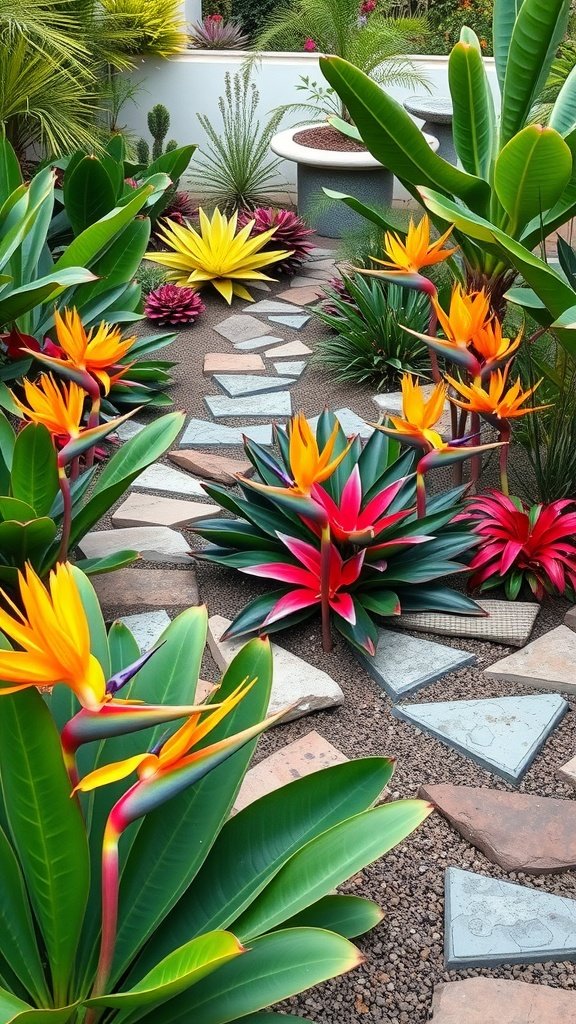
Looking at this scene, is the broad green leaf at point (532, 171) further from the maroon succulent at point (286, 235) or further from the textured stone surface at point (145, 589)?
the maroon succulent at point (286, 235)

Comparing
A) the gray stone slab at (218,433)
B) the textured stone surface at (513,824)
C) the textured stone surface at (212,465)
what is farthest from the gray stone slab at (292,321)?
the textured stone surface at (513,824)

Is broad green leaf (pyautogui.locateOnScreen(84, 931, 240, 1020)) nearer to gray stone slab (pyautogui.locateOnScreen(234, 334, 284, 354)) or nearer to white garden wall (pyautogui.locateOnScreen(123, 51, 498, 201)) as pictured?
gray stone slab (pyautogui.locateOnScreen(234, 334, 284, 354))

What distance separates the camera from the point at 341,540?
8.97ft

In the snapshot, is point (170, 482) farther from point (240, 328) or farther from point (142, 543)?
point (240, 328)

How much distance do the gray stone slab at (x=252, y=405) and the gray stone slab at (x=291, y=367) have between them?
27 centimetres

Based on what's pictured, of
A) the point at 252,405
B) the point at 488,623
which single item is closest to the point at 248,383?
the point at 252,405

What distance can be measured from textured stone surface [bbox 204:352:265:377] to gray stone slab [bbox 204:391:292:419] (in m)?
0.33

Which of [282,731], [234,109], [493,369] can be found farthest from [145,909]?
[234,109]

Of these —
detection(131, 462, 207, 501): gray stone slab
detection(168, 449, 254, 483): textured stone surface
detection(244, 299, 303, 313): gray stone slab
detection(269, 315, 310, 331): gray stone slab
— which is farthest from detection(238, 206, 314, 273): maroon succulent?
detection(131, 462, 207, 501): gray stone slab

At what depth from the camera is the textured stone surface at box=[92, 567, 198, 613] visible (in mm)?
2930

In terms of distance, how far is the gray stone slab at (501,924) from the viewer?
175 centimetres

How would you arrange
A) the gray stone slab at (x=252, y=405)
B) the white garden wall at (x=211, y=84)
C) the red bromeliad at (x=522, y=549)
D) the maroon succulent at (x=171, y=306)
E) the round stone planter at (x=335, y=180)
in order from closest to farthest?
the red bromeliad at (x=522, y=549) < the gray stone slab at (x=252, y=405) < the maroon succulent at (x=171, y=306) < the round stone planter at (x=335, y=180) < the white garden wall at (x=211, y=84)

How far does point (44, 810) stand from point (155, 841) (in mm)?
297

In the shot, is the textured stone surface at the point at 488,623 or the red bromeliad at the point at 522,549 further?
the red bromeliad at the point at 522,549
